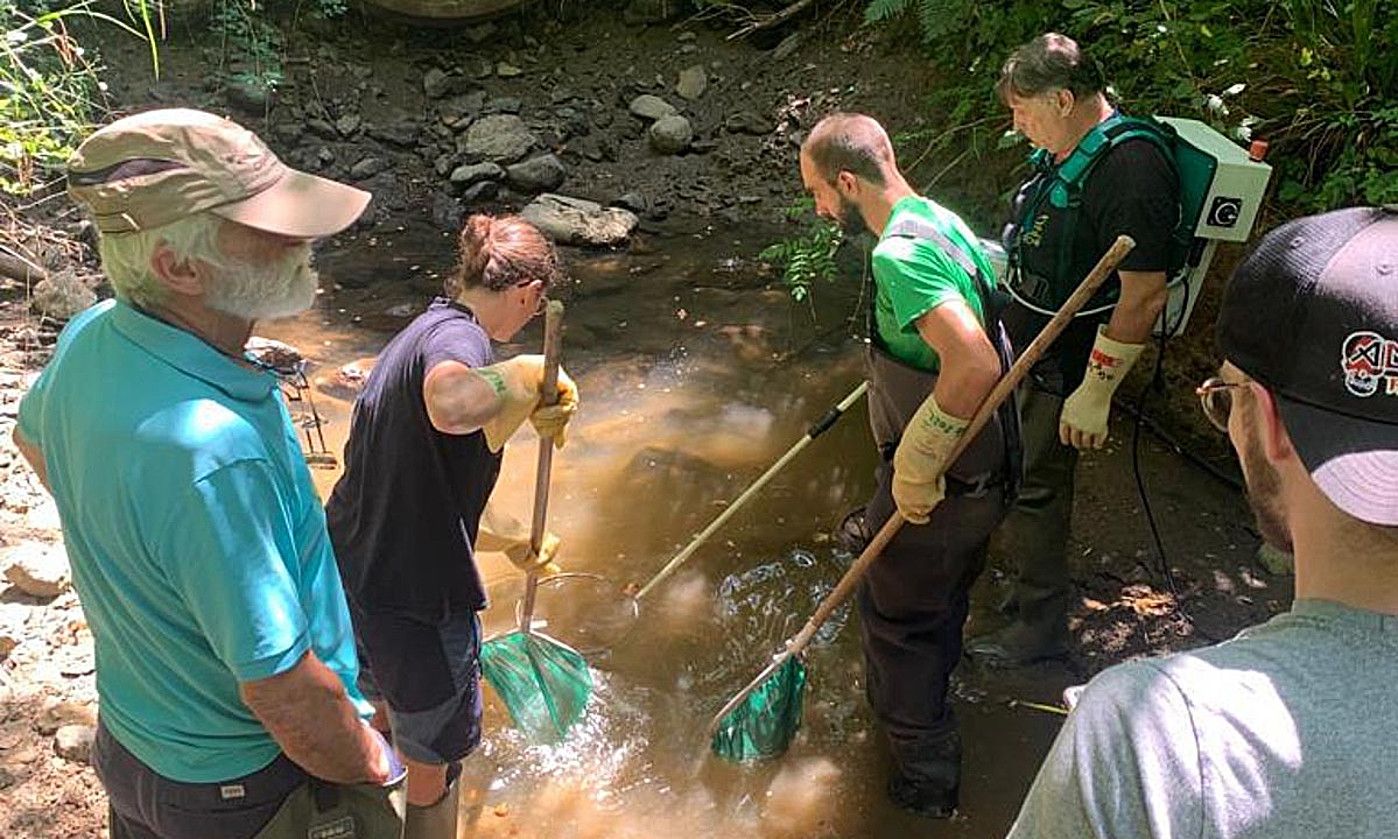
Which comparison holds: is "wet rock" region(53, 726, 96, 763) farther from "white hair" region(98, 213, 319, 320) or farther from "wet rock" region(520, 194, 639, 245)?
"wet rock" region(520, 194, 639, 245)

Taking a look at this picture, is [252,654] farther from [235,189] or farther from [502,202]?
[502,202]

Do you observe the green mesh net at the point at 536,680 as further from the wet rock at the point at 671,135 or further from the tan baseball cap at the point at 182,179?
the wet rock at the point at 671,135

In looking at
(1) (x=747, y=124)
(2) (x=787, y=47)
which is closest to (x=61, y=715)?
(1) (x=747, y=124)

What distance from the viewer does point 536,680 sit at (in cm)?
337

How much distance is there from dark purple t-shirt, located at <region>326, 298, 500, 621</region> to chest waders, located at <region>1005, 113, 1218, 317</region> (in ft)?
6.27

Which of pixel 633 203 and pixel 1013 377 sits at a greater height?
pixel 1013 377

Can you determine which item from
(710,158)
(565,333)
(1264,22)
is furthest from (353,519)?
(710,158)

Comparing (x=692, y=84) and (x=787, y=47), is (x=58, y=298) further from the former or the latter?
(x=787, y=47)

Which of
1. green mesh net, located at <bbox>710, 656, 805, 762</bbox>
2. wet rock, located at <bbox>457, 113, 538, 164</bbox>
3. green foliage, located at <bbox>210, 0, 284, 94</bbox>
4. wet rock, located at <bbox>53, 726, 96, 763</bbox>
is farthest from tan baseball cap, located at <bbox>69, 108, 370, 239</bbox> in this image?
green foliage, located at <bbox>210, 0, 284, 94</bbox>

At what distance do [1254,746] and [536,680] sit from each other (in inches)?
104

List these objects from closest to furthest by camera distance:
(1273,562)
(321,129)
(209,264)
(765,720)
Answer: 1. (209,264)
2. (765,720)
3. (1273,562)
4. (321,129)

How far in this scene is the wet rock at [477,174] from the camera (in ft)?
25.8

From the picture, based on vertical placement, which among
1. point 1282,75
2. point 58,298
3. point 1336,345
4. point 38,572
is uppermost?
point 1336,345

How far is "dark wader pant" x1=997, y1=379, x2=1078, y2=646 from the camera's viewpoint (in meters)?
3.68
